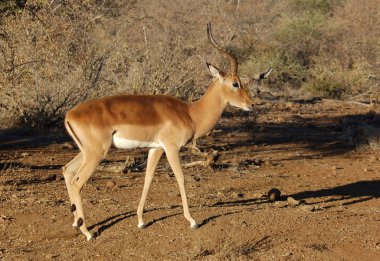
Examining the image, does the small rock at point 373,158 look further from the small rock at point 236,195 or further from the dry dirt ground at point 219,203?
the small rock at point 236,195

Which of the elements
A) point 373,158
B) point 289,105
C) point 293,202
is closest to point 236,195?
point 293,202

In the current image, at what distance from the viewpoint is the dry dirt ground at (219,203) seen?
7.20 metres

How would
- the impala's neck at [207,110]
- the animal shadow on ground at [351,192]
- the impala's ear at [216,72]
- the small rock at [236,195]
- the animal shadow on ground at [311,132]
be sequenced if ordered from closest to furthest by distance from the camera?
1. the impala's neck at [207,110]
2. the impala's ear at [216,72]
3. the small rock at [236,195]
4. the animal shadow on ground at [351,192]
5. the animal shadow on ground at [311,132]

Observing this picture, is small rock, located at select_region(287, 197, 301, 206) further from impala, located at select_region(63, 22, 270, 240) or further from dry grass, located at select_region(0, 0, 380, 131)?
dry grass, located at select_region(0, 0, 380, 131)

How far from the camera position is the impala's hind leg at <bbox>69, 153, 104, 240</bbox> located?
7262 millimetres

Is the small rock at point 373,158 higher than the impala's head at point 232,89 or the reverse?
the reverse

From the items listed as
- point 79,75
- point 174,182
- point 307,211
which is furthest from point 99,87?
point 307,211

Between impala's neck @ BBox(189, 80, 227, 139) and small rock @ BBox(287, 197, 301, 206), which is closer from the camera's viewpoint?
impala's neck @ BBox(189, 80, 227, 139)

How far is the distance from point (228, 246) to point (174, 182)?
3954mm

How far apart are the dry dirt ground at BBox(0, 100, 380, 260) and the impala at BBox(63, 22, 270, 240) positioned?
36 centimetres

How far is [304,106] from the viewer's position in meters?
22.7

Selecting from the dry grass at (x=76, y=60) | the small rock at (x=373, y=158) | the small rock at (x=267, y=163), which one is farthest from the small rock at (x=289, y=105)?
the small rock at (x=267, y=163)

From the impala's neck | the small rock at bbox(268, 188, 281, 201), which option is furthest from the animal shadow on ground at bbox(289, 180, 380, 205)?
the impala's neck

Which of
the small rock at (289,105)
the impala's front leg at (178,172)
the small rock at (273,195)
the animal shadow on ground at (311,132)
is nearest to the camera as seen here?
the impala's front leg at (178,172)
